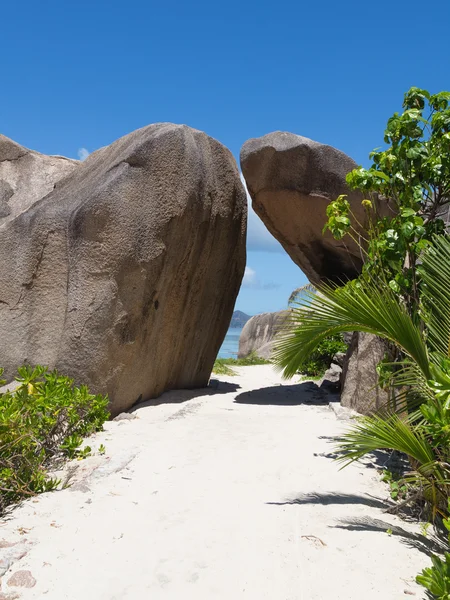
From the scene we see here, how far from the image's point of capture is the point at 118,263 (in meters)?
6.61

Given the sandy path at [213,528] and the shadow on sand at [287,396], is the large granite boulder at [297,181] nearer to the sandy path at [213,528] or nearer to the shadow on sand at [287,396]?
the shadow on sand at [287,396]

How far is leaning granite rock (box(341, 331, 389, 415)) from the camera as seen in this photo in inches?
268

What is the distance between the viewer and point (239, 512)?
381 cm

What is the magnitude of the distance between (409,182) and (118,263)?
3.41 meters

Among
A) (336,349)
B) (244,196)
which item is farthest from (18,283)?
(336,349)

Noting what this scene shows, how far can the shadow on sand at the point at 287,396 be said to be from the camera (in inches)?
328

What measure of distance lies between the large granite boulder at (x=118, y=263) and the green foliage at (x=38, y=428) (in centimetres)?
76

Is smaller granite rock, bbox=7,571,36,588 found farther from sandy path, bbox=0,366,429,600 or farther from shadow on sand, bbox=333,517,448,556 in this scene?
shadow on sand, bbox=333,517,448,556

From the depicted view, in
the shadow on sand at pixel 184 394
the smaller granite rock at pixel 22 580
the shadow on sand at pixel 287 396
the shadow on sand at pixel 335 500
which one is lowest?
the smaller granite rock at pixel 22 580

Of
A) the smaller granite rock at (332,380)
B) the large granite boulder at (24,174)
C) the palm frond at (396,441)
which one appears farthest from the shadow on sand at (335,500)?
the smaller granite rock at (332,380)

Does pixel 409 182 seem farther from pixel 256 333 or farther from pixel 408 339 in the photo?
pixel 256 333

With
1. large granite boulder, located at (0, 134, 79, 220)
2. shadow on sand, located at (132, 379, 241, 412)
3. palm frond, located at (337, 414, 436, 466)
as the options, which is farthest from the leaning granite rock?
large granite boulder, located at (0, 134, 79, 220)

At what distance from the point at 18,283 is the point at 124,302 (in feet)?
4.22

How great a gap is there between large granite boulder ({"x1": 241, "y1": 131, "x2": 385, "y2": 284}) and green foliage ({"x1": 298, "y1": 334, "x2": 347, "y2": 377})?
6.27 ft
